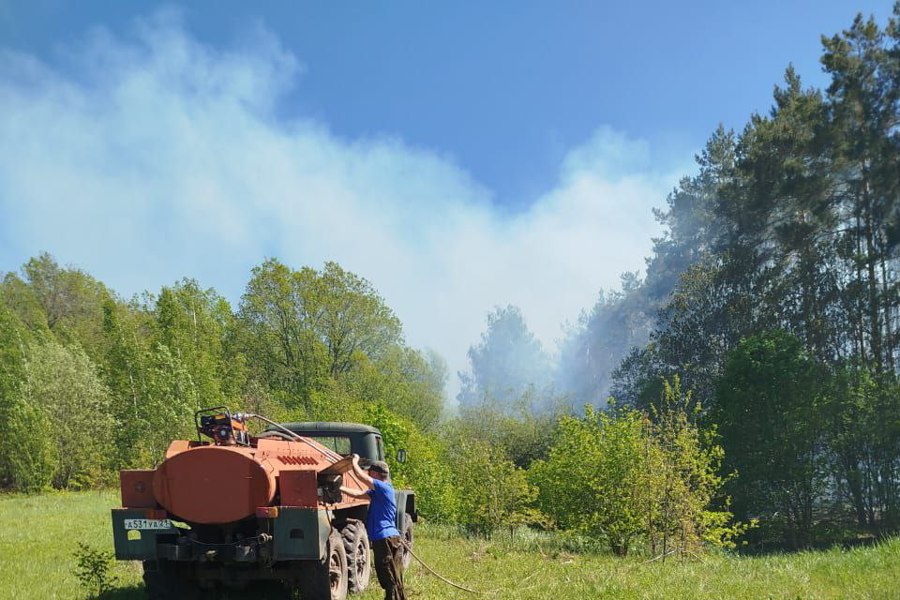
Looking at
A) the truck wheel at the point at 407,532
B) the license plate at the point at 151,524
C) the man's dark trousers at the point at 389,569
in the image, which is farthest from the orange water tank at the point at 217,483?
the truck wheel at the point at 407,532

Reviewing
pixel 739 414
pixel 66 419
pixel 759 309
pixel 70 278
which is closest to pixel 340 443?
pixel 739 414

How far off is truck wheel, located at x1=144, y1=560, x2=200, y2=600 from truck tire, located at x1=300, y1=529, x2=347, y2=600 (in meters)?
1.28

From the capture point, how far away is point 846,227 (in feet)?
99.2

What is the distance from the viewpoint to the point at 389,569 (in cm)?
794

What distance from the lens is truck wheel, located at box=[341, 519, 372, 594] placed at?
326 inches

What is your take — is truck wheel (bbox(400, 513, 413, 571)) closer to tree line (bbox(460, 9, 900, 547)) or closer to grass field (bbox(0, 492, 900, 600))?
grass field (bbox(0, 492, 900, 600))

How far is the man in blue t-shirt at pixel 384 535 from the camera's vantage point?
796 cm

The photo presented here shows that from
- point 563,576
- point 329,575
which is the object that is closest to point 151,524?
point 329,575

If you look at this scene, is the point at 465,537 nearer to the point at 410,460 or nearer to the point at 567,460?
the point at 567,460

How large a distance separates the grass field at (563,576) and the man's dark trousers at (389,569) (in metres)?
0.62

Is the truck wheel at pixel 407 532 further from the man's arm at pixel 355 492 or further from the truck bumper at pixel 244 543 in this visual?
the truck bumper at pixel 244 543

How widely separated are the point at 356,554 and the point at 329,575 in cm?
96

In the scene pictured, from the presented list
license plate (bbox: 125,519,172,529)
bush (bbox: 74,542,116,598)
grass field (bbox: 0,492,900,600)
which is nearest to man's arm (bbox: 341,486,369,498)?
grass field (bbox: 0,492,900,600)

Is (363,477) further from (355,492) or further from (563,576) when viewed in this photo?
(563,576)
